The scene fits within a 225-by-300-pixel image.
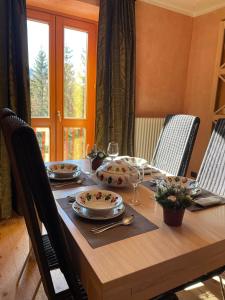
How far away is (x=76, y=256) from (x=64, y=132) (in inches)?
91.3

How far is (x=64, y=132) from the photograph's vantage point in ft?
9.91

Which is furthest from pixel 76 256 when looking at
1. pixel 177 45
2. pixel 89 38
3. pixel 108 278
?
pixel 177 45

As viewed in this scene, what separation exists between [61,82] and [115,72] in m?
0.67

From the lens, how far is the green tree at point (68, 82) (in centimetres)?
285

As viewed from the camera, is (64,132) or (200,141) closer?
(64,132)

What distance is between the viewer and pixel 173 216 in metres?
0.93

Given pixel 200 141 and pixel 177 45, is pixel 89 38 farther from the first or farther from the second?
pixel 200 141

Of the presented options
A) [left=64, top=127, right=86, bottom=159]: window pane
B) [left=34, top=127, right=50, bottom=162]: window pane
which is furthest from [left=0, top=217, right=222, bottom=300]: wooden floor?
[left=64, top=127, right=86, bottom=159]: window pane

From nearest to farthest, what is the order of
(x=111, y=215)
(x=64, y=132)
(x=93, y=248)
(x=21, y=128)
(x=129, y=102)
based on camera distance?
1. (x=21, y=128)
2. (x=93, y=248)
3. (x=111, y=215)
4. (x=129, y=102)
5. (x=64, y=132)

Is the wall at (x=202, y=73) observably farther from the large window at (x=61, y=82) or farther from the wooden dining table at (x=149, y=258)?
the wooden dining table at (x=149, y=258)

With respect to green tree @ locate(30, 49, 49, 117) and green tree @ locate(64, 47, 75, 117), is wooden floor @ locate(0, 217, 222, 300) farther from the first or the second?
green tree @ locate(64, 47, 75, 117)

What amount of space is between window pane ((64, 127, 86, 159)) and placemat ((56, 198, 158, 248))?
2.08 metres

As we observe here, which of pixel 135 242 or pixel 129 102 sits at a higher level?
pixel 129 102

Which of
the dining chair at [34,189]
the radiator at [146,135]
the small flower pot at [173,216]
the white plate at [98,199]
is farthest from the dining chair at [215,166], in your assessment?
the radiator at [146,135]
